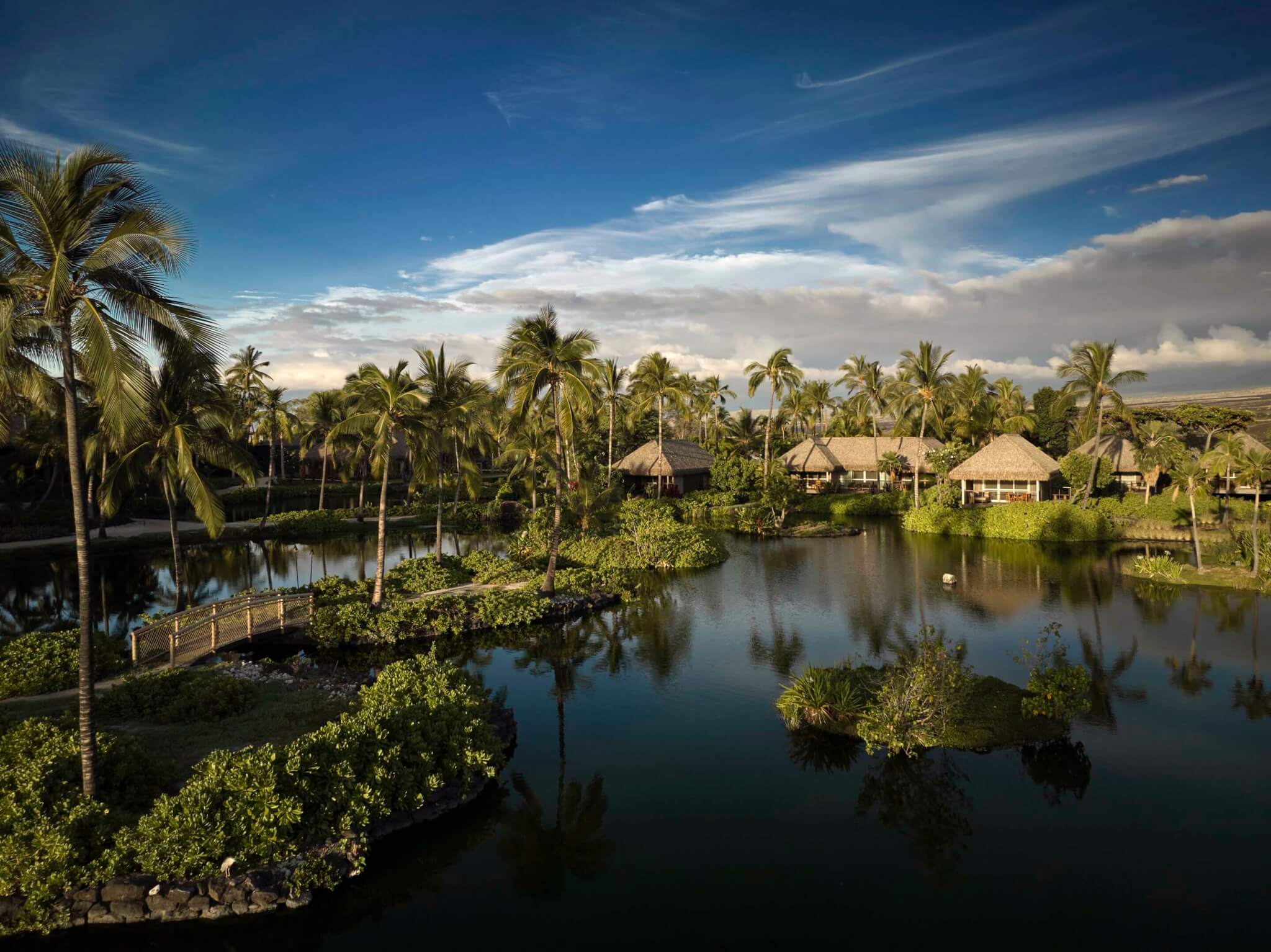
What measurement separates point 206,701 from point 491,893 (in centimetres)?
765

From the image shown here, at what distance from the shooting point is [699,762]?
45.3ft

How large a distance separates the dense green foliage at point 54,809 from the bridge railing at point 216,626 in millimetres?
6611

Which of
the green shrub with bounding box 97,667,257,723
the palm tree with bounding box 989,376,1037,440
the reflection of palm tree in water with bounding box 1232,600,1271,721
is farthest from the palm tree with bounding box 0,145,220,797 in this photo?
the palm tree with bounding box 989,376,1037,440

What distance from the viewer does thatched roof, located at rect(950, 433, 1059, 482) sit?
45.7 meters

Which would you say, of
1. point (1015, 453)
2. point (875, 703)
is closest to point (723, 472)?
point (1015, 453)

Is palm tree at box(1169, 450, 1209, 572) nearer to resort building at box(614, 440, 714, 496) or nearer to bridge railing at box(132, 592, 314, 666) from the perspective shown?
resort building at box(614, 440, 714, 496)

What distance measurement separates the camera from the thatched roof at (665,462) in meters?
52.8

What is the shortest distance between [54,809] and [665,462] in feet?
146

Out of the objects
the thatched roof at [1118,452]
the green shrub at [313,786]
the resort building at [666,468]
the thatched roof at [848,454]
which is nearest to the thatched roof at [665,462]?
the resort building at [666,468]

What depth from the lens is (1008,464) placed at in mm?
46625

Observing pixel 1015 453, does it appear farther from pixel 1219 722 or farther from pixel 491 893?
pixel 491 893

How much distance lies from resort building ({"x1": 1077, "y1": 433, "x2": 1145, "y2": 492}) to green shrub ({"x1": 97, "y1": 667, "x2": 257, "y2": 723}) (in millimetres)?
48996

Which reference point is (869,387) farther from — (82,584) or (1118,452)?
(82,584)

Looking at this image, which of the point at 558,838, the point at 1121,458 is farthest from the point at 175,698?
the point at 1121,458
